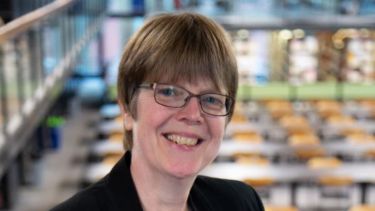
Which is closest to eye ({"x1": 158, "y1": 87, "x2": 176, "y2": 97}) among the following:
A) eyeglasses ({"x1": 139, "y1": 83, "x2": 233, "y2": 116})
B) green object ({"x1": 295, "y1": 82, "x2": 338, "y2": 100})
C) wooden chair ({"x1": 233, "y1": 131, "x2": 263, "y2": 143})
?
eyeglasses ({"x1": 139, "y1": 83, "x2": 233, "y2": 116})

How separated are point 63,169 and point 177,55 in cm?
1017

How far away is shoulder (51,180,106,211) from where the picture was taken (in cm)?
135

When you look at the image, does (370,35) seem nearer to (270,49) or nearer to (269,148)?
(270,49)

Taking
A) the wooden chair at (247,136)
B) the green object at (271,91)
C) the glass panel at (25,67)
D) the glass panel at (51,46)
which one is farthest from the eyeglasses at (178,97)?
the green object at (271,91)

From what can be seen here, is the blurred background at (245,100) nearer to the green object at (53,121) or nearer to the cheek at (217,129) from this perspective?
the green object at (53,121)

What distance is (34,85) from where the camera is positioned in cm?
573

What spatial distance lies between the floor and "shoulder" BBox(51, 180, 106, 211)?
778 cm

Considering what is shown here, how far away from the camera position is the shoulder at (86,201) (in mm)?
1351

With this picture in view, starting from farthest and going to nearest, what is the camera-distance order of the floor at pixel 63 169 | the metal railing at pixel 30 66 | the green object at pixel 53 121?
the green object at pixel 53 121, the floor at pixel 63 169, the metal railing at pixel 30 66

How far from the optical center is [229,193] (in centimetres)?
167

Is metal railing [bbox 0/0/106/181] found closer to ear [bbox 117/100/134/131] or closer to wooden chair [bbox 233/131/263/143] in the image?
ear [bbox 117/100/134/131]

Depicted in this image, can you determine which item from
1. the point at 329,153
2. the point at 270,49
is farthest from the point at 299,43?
the point at 329,153

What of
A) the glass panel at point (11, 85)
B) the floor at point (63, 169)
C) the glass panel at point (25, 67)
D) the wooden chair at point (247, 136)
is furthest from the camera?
the wooden chair at point (247, 136)

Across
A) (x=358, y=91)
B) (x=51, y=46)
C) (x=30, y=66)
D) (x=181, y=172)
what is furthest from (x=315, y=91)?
(x=181, y=172)
